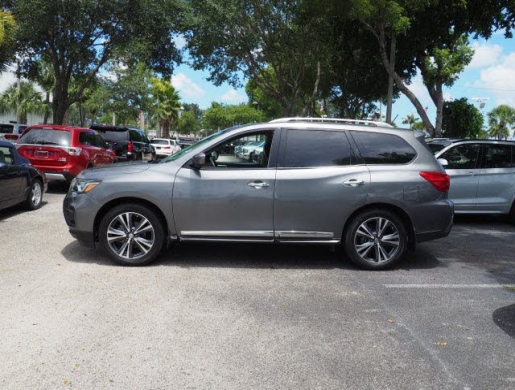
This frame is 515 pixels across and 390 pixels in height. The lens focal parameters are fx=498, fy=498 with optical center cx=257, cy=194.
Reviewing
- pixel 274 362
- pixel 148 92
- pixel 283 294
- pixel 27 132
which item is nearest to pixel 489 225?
pixel 283 294

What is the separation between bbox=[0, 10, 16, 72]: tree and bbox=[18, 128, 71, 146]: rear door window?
7.03 meters

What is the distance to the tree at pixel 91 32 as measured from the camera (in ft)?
64.0

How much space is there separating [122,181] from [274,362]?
3.12 metres

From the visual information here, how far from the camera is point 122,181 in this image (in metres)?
5.82

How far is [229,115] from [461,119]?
69.3m

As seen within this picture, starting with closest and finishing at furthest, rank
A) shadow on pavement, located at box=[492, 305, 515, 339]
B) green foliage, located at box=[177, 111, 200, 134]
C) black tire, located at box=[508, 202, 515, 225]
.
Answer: shadow on pavement, located at box=[492, 305, 515, 339]
black tire, located at box=[508, 202, 515, 225]
green foliage, located at box=[177, 111, 200, 134]

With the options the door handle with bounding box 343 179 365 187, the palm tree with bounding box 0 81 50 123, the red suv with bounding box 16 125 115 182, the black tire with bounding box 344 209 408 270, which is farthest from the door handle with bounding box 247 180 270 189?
the palm tree with bounding box 0 81 50 123

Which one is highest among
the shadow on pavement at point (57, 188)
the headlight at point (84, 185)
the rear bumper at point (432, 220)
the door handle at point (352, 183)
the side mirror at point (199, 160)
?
the side mirror at point (199, 160)

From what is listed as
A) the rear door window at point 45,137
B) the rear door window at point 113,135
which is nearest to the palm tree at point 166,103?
the rear door window at point 113,135

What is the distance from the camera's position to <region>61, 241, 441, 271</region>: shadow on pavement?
6.18m

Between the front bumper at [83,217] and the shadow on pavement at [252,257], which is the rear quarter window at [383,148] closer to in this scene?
the shadow on pavement at [252,257]

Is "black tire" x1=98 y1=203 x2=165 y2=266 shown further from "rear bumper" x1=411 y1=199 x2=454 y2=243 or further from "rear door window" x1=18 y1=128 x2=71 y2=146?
"rear door window" x1=18 y1=128 x2=71 y2=146

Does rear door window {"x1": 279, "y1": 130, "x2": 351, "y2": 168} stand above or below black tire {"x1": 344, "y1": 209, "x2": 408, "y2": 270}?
Answer: above

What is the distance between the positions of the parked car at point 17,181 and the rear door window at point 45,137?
169 cm
